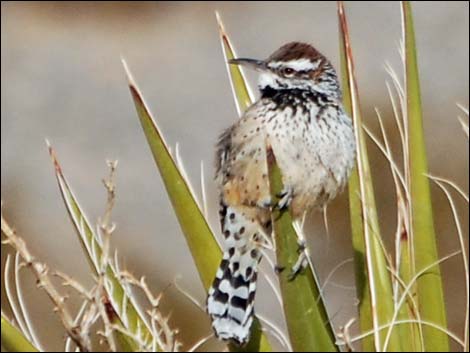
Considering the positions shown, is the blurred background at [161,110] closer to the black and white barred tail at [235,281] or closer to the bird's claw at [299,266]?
the black and white barred tail at [235,281]

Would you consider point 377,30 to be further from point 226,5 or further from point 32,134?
point 32,134

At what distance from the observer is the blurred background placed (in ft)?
27.5

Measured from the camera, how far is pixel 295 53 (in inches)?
145

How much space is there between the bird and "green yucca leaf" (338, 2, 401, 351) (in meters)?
0.10

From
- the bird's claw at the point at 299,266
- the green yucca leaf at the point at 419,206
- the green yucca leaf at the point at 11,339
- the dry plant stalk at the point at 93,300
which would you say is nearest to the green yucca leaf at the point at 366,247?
the green yucca leaf at the point at 419,206

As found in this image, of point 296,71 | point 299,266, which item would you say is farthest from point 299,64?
point 299,266

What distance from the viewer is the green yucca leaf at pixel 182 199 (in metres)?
2.96

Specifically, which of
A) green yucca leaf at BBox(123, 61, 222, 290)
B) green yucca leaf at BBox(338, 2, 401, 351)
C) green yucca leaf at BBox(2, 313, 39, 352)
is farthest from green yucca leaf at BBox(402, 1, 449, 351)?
green yucca leaf at BBox(2, 313, 39, 352)

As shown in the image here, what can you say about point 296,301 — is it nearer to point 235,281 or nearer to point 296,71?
point 235,281

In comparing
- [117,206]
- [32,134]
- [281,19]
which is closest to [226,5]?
[281,19]

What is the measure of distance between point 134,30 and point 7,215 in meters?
3.52

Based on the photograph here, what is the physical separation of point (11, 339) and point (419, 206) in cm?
Answer: 100

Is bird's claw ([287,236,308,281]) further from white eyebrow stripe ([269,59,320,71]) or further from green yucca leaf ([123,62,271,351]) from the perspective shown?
white eyebrow stripe ([269,59,320,71])

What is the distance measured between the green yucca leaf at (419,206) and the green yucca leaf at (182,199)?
14.3 inches
